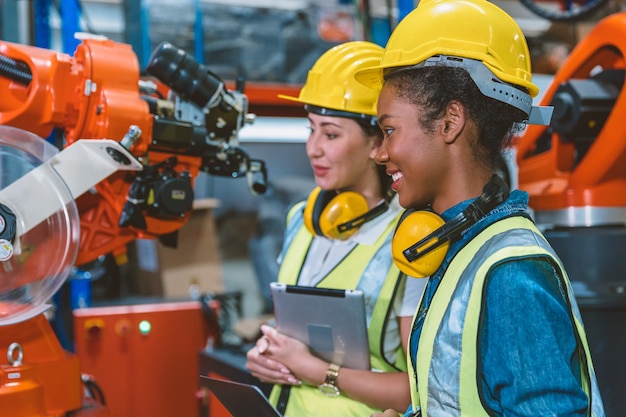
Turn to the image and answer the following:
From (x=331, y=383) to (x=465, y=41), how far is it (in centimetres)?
94

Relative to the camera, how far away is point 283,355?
6.03ft

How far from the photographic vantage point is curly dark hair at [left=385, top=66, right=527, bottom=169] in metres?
1.25

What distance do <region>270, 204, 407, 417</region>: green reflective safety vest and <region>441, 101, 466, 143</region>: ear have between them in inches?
22.2

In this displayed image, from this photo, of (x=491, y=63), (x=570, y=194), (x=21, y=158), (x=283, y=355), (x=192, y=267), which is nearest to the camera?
(x=491, y=63)

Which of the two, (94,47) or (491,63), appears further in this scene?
(94,47)

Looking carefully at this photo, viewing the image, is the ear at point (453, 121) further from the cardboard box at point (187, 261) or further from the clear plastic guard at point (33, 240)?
the cardboard box at point (187, 261)

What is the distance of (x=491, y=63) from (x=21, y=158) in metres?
1.03

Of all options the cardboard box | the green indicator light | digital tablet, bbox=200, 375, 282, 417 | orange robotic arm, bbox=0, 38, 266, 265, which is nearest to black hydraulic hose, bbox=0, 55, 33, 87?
orange robotic arm, bbox=0, 38, 266, 265

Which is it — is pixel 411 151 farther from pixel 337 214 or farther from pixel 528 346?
pixel 337 214

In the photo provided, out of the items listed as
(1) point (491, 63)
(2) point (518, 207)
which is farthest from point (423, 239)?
(1) point (491, 63)

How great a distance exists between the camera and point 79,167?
1633 millimetres

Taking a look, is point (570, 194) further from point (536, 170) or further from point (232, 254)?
point (232, 254)

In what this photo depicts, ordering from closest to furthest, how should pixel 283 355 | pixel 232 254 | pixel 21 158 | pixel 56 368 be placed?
pixel 21 158
pixel 56 368
pixel 283 355
pixel 232 254

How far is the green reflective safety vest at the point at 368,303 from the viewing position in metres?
1.75
